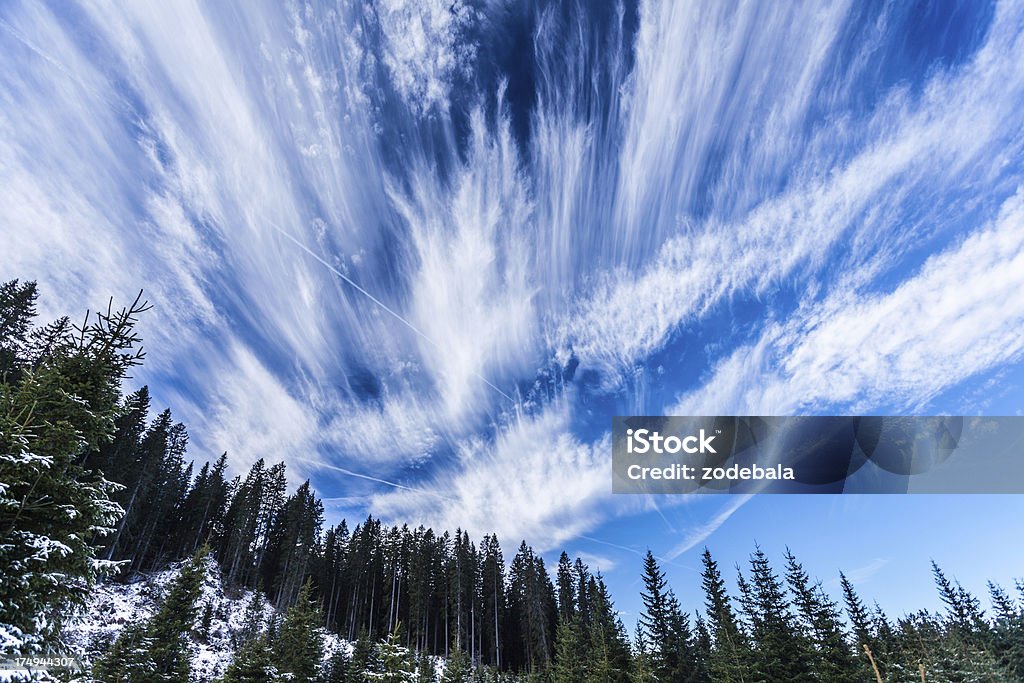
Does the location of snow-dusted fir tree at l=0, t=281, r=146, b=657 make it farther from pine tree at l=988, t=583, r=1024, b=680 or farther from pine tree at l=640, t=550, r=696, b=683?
pine tree at l=988, t=583, r=1024, b=680

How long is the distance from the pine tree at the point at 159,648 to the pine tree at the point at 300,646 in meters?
6.82

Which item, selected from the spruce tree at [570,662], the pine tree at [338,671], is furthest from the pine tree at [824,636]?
the pine tree at [338,671]

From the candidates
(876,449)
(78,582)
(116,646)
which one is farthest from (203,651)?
(876,449)

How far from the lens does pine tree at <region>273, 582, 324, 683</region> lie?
30.8 metres

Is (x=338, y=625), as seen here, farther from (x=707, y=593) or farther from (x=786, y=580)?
(x=786, y=580)

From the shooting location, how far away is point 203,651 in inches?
1673

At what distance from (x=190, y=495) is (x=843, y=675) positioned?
85.6 metres

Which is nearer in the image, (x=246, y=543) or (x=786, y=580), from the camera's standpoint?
(x=786, y=580)

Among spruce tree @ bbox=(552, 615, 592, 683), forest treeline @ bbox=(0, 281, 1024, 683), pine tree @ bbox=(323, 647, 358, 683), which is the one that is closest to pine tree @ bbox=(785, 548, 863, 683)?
forest treeline @ bbox=(0, 281, 1024, 683)

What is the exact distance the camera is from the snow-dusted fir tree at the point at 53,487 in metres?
10.1

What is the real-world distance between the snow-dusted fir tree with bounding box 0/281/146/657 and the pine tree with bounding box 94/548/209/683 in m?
17.0

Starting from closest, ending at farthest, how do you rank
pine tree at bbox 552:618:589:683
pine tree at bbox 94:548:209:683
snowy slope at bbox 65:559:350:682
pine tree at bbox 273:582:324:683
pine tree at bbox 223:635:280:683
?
1. pine tree at bbox 94:548:209:683
2. pine tree at bbox 223:635:280:683
3. pine tree at bbox 273:582:324:683
4. snowy slope at bbox 65:559:350:682
5. pine tree at bbox 552:618:589:683

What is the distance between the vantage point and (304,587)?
30172 mm

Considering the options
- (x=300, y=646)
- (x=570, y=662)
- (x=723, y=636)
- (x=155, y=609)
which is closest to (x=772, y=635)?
(x=723, y=636)
